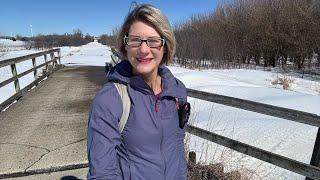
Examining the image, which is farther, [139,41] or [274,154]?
[274,154]

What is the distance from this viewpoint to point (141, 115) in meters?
1.90

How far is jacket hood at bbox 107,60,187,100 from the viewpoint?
1955mm

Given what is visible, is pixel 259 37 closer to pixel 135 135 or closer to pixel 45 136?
pixel 45 136

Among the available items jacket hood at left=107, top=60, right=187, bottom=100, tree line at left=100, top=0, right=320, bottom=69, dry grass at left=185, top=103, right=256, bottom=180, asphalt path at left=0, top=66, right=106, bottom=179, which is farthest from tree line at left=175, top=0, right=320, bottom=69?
jacket hood at left=107, top=60, right=187, bottom=100

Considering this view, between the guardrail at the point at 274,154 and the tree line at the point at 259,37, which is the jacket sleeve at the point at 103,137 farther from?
the tree line at the point at 259,37

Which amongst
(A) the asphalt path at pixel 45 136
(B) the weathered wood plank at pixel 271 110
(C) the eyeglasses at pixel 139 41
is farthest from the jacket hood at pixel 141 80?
(A) the asphalt path at pixel 45 136

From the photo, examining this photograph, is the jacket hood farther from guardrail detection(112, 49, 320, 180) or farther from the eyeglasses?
guardrail detection(112, 49, 320, 180)

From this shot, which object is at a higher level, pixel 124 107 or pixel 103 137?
pixel 124 107

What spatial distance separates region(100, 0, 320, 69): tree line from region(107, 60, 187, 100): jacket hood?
1018 inches

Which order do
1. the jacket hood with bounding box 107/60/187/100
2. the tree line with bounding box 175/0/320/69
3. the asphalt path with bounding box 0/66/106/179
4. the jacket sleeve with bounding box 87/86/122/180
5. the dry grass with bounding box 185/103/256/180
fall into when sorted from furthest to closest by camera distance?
the tree line with bounding box 175/0/320/69, the asphalt path with bounding box 0/66/106/179, the dry grass with bounding box 185/103/256/180, the jacket hood with bounding box 107/60/187/100, the jacket sleeve with bounding box 87/86/122/180

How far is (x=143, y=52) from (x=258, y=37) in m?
30.4

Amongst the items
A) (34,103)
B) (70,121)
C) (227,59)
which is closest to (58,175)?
(70,121)

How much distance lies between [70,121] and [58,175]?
8.80 feet

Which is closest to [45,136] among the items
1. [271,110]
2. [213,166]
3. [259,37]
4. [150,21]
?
[213,166]
